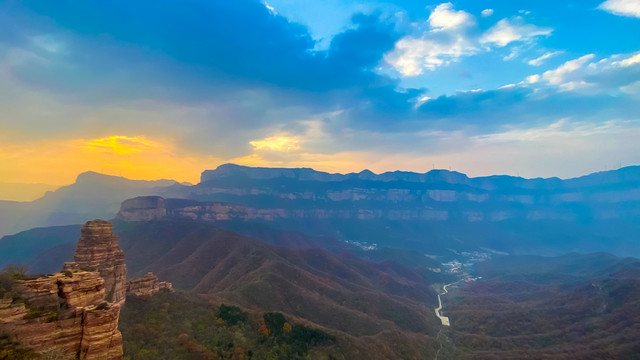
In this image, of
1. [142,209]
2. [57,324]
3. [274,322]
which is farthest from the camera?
[142,209]

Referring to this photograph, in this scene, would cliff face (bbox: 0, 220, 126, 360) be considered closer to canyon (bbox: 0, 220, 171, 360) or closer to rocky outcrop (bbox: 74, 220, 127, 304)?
canyon (bbox: 0, 220, 171, 360)

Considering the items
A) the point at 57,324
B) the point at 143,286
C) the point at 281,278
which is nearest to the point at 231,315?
the point at 143,286

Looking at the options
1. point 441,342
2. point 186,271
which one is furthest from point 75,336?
point 186,271

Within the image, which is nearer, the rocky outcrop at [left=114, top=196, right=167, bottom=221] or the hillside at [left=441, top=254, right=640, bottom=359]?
the hillside at [left=441, top=254, right=640, bottom=359]

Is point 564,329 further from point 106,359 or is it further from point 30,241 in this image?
point 30,241

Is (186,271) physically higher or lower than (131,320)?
lower

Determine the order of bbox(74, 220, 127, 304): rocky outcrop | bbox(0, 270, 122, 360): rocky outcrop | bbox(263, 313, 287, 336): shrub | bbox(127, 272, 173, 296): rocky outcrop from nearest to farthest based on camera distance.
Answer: bbox(0, 270, 122, 360): rocky outcrop, bbox(74, 220, 127, 304): rocky outcrop, bbox(263, 313, 287, 336): shrub, bbox(127, 272, 173, 296): rocky outcrop

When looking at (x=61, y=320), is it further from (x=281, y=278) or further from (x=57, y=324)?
(x=281, y=278)

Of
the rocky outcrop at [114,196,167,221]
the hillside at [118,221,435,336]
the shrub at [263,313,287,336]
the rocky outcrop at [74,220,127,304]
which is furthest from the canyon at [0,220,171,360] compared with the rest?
the rocky outcrop at [114,196,167,221]
